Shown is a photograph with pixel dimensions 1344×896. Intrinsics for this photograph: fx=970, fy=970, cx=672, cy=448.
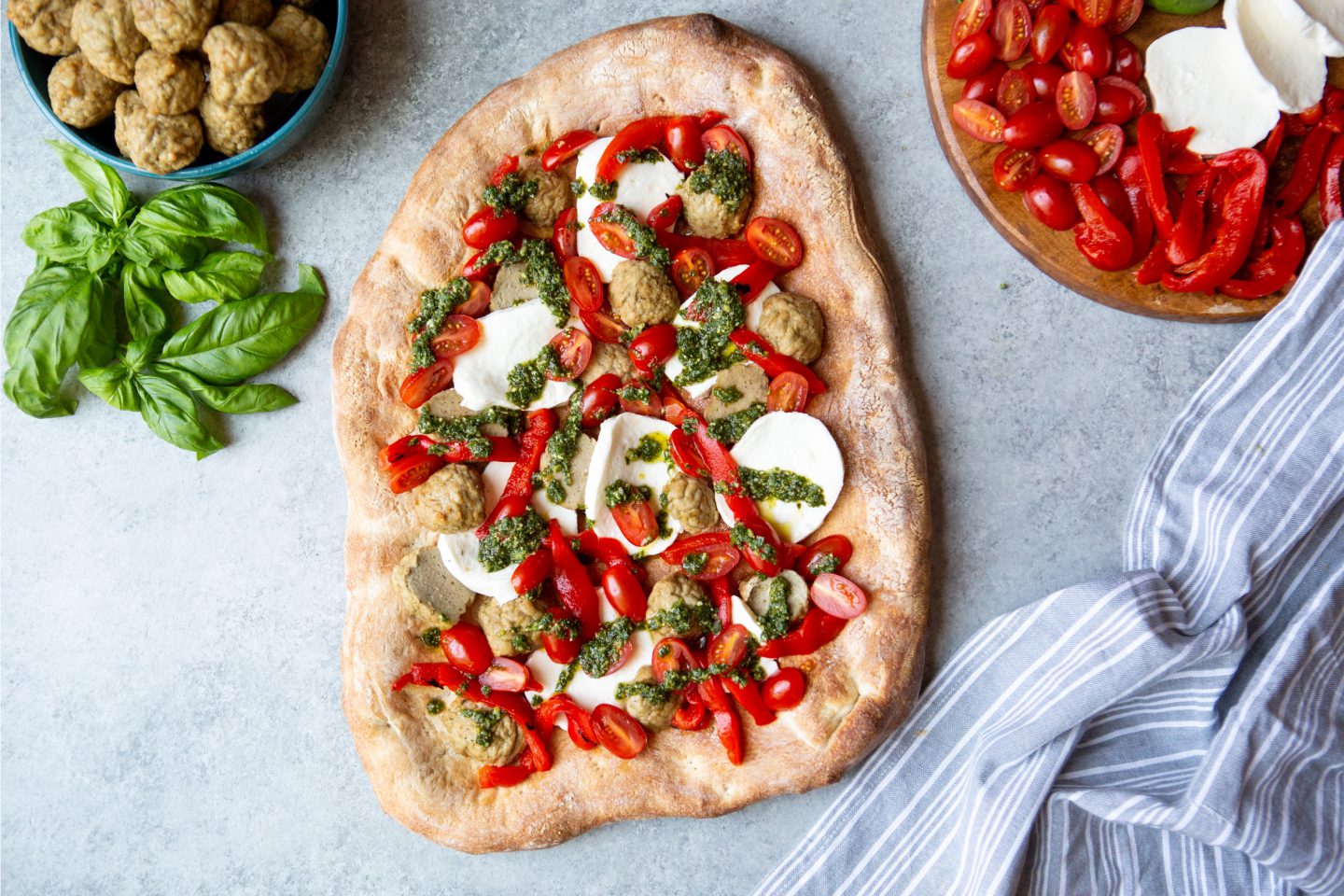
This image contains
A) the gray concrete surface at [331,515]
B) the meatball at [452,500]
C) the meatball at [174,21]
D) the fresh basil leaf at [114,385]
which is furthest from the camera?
the fresh basil leaf at [114,385]

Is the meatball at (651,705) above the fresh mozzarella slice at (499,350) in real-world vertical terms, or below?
below

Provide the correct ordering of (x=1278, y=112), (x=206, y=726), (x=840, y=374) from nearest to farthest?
(x=1278, y=112)
(x=840, y=374)
(x=206, y=726)

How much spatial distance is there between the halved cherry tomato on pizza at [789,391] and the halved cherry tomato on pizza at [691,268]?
517mm

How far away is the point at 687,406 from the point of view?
13.2 ft

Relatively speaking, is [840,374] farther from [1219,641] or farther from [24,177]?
[24,177]

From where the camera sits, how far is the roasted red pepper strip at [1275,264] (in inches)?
147

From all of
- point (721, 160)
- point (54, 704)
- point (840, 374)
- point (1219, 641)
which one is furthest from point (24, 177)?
point (1219, 641)

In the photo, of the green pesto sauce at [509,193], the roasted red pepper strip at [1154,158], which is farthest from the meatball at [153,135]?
the roasted red pepper strip at [1154,158]

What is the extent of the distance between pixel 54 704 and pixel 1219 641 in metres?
5.09

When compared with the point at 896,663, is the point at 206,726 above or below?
below

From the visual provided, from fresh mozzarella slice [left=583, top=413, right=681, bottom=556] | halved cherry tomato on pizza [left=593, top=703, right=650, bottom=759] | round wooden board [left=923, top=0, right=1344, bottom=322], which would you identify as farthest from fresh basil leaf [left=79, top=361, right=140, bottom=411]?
round wooden board [left=923, top=0, right=1344, bottom=322]

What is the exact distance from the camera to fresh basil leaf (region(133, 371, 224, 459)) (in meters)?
4.19

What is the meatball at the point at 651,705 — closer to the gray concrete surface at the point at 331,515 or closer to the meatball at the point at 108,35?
the gray concrete surface at the point at 331,515

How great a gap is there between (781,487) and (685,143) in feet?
4.69
